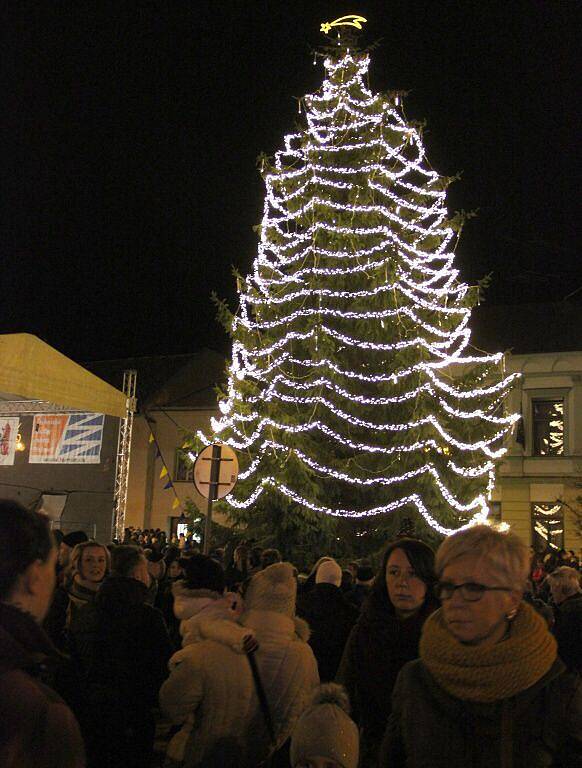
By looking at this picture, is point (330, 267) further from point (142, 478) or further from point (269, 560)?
point (142, 478)

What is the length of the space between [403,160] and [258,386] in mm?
6806

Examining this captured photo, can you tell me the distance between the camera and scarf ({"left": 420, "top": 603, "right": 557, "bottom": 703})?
8.98 feet

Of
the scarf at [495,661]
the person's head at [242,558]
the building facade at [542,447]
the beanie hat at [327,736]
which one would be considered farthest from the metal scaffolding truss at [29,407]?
the scarf at [495,661]

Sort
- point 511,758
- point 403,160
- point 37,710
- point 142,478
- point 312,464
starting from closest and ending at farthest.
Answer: point 37,710, point 511,758, point 312,464, point 403,160, point 142,478

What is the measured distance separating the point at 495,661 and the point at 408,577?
193 centimetres

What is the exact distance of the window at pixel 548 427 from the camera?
3656 centimetres

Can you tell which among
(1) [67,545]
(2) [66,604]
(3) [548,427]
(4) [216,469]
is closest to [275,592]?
(2) [66,604]

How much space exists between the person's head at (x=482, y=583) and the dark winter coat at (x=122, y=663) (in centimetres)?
269

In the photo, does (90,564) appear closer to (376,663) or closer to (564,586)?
(376,663)

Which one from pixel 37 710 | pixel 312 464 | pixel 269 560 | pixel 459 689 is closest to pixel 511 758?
pixel 459 689

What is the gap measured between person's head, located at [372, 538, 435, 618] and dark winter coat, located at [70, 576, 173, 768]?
153cm

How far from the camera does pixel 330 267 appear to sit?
71.2ft

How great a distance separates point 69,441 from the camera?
1276 inches

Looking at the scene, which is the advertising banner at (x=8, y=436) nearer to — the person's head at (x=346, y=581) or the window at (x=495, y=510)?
the window at (x=495, y=510)
